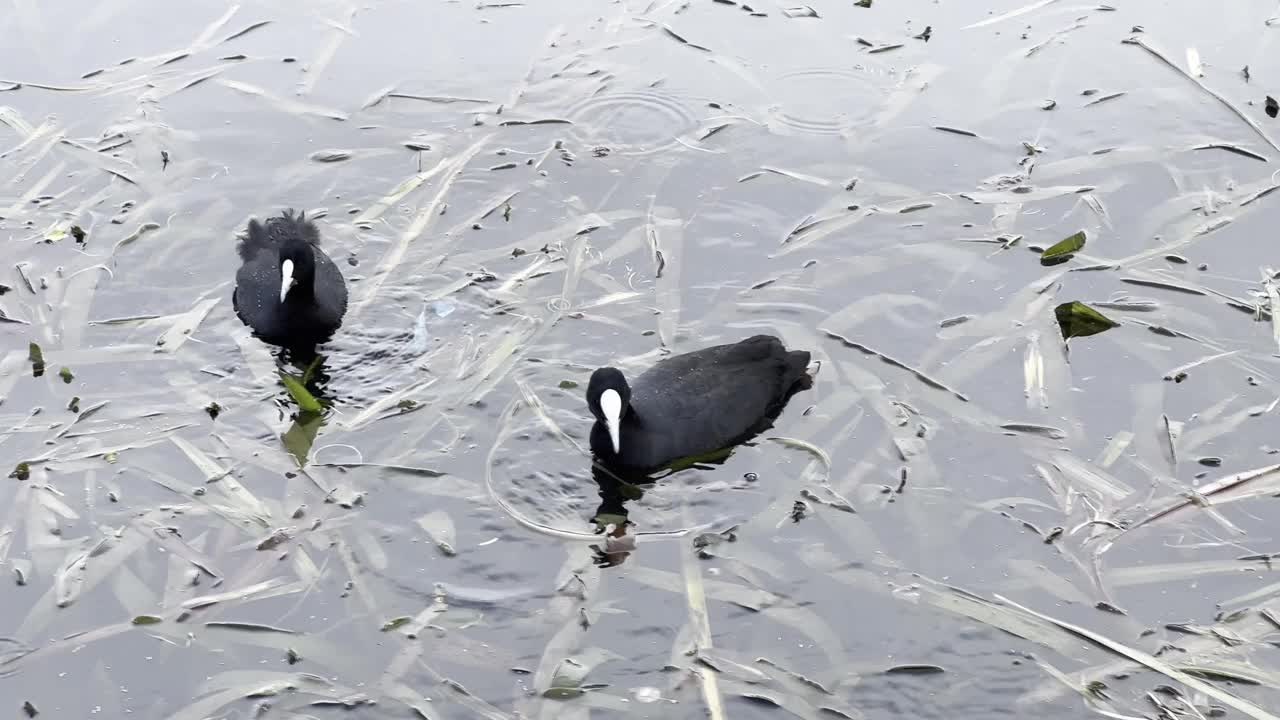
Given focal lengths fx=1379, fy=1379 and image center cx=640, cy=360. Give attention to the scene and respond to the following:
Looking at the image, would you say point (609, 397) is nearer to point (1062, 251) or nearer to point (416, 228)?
point (416, 228)

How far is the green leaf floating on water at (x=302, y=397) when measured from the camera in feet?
24.8

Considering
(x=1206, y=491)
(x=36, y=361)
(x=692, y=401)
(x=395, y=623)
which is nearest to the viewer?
(x=395, y=623)

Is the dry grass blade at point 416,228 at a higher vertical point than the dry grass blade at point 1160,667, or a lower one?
higher

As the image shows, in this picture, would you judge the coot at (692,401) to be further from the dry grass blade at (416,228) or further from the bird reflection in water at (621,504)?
the dry grass blade at (416,228)

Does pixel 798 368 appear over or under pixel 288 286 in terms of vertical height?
under

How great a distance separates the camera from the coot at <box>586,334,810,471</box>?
22.8ft

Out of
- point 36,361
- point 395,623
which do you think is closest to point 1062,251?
point 395,623

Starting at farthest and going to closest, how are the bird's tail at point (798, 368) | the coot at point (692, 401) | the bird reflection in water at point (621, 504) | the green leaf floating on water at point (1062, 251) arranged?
1. the green leaf floating on water at point (1062, 251)
2. the bird's tail at point (798, 368)
3. the coot at point (692, 401)
4. the bird reflection in water at point (621, 504)

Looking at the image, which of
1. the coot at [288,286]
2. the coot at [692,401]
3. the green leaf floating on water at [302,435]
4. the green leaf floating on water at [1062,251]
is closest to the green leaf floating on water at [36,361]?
the coot at [288,286]

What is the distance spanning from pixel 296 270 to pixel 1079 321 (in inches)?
178

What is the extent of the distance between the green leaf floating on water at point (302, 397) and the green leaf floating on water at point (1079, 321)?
4225 mm

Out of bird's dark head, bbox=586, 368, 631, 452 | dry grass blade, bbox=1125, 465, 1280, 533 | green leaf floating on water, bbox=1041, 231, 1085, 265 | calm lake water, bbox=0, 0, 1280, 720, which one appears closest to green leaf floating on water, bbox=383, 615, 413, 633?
calm lake water, bbox=0, 0, 1280, 720

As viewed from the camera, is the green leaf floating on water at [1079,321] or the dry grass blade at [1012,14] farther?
the dry grass blade at [1012,14]

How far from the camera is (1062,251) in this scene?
333 inches
